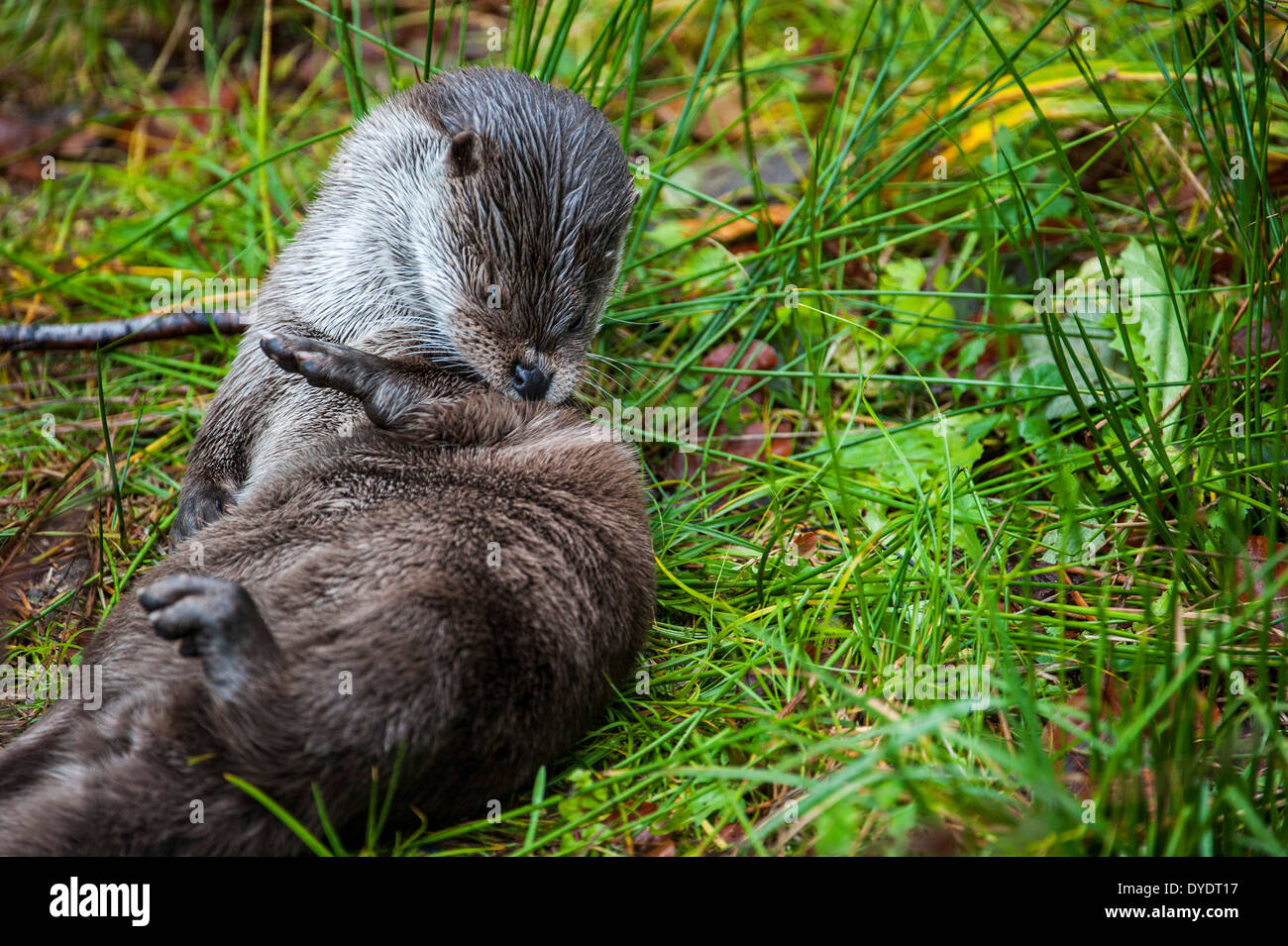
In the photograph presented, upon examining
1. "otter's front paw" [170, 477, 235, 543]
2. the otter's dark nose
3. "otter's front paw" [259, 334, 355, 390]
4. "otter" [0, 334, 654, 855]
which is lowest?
"otter" [0, 334, 654, 855]

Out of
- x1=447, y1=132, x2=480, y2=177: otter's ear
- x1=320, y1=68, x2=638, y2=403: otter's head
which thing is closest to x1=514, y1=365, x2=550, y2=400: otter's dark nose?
x1=320, y1=68, x2=638, y2=403: otter's head

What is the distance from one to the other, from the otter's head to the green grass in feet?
1.43

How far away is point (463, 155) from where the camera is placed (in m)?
2.43

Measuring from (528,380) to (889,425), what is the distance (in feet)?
3.42

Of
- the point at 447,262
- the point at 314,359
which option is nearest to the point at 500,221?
the point at 447,262

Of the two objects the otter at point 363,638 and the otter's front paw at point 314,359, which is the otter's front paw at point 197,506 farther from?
the otter's front paw at point 314,359

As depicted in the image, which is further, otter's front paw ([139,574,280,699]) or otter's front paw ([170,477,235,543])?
otter's front paw ([170,477,235,543])

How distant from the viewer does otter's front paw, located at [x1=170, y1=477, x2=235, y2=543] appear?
2.50 metres

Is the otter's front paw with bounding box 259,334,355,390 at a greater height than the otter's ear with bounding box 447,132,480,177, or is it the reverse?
the otter's ear with bounding box 447,132,480,177

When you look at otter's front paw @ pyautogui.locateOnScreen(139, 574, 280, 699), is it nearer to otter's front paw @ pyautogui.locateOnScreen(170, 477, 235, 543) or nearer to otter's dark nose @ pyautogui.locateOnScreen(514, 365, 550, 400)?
otter's front paw @ pyautogui.locateOnScreen(170, 477, 235, 543)

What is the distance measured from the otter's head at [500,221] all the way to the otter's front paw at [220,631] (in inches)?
32.1

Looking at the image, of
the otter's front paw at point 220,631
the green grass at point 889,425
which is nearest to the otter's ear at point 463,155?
the green grass at point 889,425

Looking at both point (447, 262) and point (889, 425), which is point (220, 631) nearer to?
point (447, 262)
